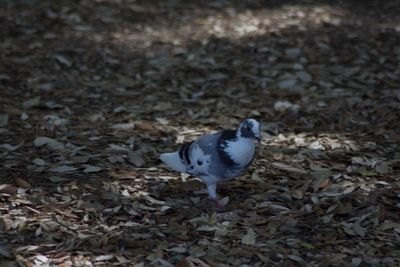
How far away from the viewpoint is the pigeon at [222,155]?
12.7ft

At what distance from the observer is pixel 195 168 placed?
4.02 m

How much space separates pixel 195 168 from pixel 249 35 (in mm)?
3790

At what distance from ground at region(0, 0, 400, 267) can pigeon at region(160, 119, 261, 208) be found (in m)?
0.23

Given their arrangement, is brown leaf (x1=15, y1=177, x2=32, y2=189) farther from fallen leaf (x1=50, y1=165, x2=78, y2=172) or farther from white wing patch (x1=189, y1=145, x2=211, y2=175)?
white wing patch (x1=189, y1=145, x2=211, y2=175)

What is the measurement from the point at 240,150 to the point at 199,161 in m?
0.29

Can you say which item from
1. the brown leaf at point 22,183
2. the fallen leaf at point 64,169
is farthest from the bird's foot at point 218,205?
the brown leaf at point 22,183

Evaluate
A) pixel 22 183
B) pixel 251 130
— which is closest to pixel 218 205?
pixel 251 130

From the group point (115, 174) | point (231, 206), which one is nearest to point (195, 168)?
point (231, 206)

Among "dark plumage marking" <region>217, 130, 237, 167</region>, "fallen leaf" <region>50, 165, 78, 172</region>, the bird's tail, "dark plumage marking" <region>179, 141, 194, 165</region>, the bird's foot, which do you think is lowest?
the bird's foot

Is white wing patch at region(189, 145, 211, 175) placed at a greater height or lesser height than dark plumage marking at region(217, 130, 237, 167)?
lesser

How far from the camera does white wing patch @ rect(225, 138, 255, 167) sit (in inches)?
152

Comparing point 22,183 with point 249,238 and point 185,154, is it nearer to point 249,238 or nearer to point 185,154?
point 185,154

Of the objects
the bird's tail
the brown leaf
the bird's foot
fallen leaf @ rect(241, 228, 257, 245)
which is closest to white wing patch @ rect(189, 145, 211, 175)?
the bird's tail

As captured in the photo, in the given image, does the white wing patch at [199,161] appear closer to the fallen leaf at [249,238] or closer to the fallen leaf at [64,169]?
the fallen leaf at [249,238]
